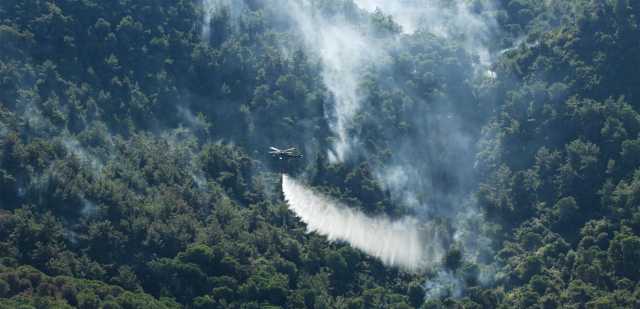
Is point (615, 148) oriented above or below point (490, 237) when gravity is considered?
above

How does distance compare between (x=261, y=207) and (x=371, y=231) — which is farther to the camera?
(x=261, y=207)

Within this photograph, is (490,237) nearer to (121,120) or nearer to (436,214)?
(436,214)

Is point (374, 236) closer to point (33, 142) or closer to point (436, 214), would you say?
point (436, 214)

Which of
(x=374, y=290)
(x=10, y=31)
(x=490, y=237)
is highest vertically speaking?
(x=10, y=31)

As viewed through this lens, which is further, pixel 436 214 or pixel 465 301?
pixel 436 214

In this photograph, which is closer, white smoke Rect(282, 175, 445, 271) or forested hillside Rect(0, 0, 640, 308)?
forested hillside Rect(0, 0, 640, 308)

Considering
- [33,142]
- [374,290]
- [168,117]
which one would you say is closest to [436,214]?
[374,290]

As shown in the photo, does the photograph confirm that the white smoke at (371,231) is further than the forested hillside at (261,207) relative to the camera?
Yes

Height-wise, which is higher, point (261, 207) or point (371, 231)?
point (371, 231)
